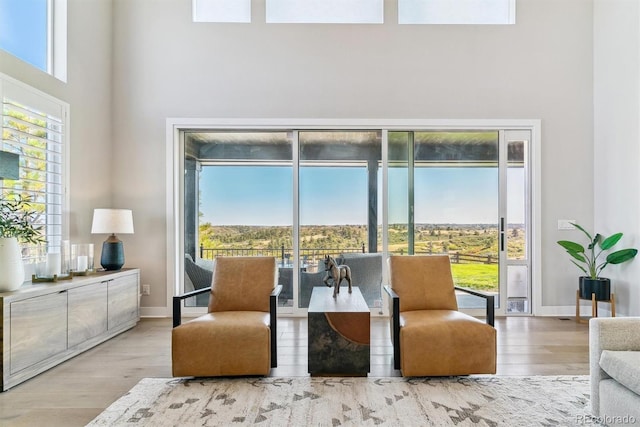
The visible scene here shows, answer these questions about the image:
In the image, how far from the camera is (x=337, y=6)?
186 inches

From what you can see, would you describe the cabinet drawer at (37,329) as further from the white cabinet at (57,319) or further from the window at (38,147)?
the window at (38,147)

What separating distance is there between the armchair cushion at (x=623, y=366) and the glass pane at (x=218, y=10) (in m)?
4.89

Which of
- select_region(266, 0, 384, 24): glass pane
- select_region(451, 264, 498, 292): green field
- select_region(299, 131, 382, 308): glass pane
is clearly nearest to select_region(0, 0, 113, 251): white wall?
select_region(266, 0, 384, 24): glass pane

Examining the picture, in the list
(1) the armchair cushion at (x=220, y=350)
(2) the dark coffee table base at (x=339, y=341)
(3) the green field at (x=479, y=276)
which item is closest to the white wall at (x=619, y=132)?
(3) the green field at (x=479, y=276)

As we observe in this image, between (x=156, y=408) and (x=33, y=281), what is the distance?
1756 millimetres

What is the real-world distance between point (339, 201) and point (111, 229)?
259 cm

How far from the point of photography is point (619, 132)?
14.0 ft

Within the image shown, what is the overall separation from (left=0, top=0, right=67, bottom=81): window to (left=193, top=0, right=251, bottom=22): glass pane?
56.8 inches

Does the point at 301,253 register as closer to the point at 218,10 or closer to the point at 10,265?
the point at 10,265

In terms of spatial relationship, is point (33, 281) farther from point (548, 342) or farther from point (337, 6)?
point (548, 342)

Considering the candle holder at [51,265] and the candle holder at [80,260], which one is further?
the candle holder at [80,260]

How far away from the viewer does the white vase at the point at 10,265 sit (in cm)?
272

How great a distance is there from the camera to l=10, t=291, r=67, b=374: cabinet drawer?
8.68 feet

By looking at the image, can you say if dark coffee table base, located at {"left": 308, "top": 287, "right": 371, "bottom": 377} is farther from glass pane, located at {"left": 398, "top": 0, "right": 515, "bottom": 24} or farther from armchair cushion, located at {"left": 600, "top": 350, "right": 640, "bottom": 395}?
glass pane, located at {"left": 398, "top": 0, "right": 515, "bottom": 24}
